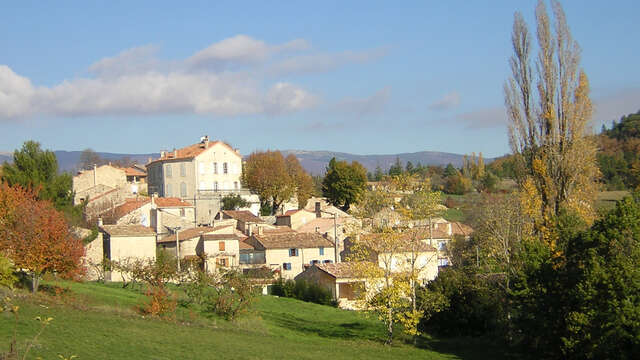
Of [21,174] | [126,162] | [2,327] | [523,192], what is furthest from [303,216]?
[126,162]

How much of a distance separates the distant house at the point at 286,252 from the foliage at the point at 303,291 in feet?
16.8

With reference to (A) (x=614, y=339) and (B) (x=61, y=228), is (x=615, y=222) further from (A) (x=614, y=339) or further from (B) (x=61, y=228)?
(B) (x=61, y=228)

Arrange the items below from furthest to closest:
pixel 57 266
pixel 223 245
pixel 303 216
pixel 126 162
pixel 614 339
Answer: pixel 126 162, pixel 303 216, pixel 223 245, pixel 57 266, pixel 614 339

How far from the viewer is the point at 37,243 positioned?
2869 centimetres

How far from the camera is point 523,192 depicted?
104ft

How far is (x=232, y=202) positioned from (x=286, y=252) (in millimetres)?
21975

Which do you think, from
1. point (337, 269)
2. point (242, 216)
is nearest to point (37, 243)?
point (337, 269)

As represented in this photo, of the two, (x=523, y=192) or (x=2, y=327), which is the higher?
(x=523, y=192)

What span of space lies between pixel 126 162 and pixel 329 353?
159m

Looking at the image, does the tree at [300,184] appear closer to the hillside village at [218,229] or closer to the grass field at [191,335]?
the hillside village at [218,229]

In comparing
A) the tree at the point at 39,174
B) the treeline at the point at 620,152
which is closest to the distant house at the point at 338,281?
the tree at the point at 39,174

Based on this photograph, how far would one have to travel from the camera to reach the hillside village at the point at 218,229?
157ft

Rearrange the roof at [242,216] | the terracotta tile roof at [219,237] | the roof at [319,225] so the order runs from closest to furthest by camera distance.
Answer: the terracotta tile roof at [219,237]
the roof at [319,225]
the roof at [242,216]

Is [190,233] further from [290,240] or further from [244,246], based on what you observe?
[290,240]
